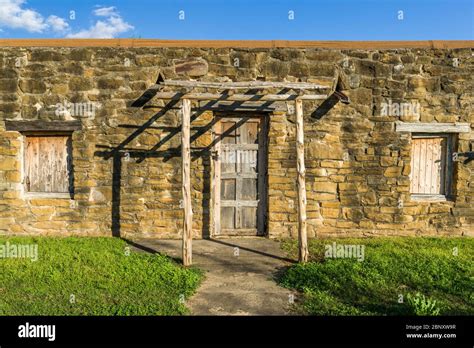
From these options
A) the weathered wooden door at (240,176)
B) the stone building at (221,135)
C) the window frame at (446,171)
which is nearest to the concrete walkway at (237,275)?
the weathered wooden door at (240,176)

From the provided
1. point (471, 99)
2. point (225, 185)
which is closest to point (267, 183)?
point (225, 185)

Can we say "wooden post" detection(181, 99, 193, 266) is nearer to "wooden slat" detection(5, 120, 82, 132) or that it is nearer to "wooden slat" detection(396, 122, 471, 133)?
"wooden slat" detection(5, 120, 82, 132)

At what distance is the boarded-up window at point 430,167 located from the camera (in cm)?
655

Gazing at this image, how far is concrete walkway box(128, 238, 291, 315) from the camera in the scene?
385cm

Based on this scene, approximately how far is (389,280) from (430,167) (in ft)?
10.3

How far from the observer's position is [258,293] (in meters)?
4.21

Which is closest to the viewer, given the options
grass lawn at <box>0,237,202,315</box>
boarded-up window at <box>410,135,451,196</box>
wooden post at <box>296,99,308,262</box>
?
grass lawn at <box>0,237,202,315</box>

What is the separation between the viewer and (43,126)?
6.27m

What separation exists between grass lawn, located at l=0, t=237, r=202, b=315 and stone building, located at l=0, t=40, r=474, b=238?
121cm

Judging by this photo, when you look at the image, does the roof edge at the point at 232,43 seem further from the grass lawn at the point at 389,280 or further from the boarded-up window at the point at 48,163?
the grass lawn at the point at 389,280

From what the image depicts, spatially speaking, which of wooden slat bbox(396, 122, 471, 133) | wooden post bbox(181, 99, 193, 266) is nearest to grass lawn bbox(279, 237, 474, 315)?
wooden post bbox(181, 99, 193, 266)

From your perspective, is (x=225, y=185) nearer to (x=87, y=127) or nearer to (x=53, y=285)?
(x=87, y=127)

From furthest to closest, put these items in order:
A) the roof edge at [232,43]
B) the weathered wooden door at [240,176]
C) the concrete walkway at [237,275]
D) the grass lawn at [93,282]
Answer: the weathered wooden door at [240,176] < the roof edge at [232,43] < the concrete walkway at [237,275] < the grass lawn at [93,282]
